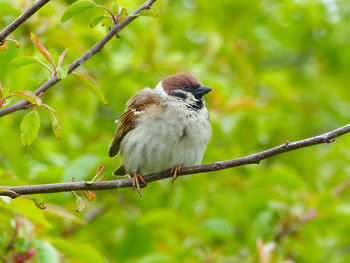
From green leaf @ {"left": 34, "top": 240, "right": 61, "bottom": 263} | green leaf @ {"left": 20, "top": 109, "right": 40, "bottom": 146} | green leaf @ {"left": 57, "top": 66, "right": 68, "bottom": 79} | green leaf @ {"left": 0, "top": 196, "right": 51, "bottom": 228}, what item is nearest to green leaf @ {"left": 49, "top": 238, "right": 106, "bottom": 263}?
green leaf @ {"left": 34, "top": 240, "right": 61, "bottom": 263}

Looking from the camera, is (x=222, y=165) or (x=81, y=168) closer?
(x=222, y=165)

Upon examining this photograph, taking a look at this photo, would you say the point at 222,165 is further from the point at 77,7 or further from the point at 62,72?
the point at 77,7

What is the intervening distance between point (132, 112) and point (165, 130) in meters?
0.34

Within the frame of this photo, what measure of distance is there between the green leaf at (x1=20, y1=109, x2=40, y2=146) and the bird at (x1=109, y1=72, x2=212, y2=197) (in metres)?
0.90

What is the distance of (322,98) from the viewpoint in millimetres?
4961

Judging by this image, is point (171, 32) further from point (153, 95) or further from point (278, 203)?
point (278, 203)

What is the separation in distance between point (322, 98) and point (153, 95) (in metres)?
2.23

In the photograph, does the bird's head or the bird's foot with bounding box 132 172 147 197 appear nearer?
the bird's foot with bounding box 132 172 147 197

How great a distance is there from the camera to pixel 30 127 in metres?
2.04

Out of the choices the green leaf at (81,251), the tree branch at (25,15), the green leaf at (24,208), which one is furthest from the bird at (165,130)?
the tree branch at (25,15)

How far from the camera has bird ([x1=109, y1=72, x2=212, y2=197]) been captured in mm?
3020

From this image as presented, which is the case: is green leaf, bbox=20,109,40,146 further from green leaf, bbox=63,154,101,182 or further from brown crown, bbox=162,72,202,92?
brown crown, bbox=162,72,202,92

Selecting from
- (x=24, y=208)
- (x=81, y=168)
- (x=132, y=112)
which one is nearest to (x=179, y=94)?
(x=132, y=112)

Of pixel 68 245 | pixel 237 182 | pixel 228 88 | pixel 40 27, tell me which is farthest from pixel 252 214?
pixel 40 27
